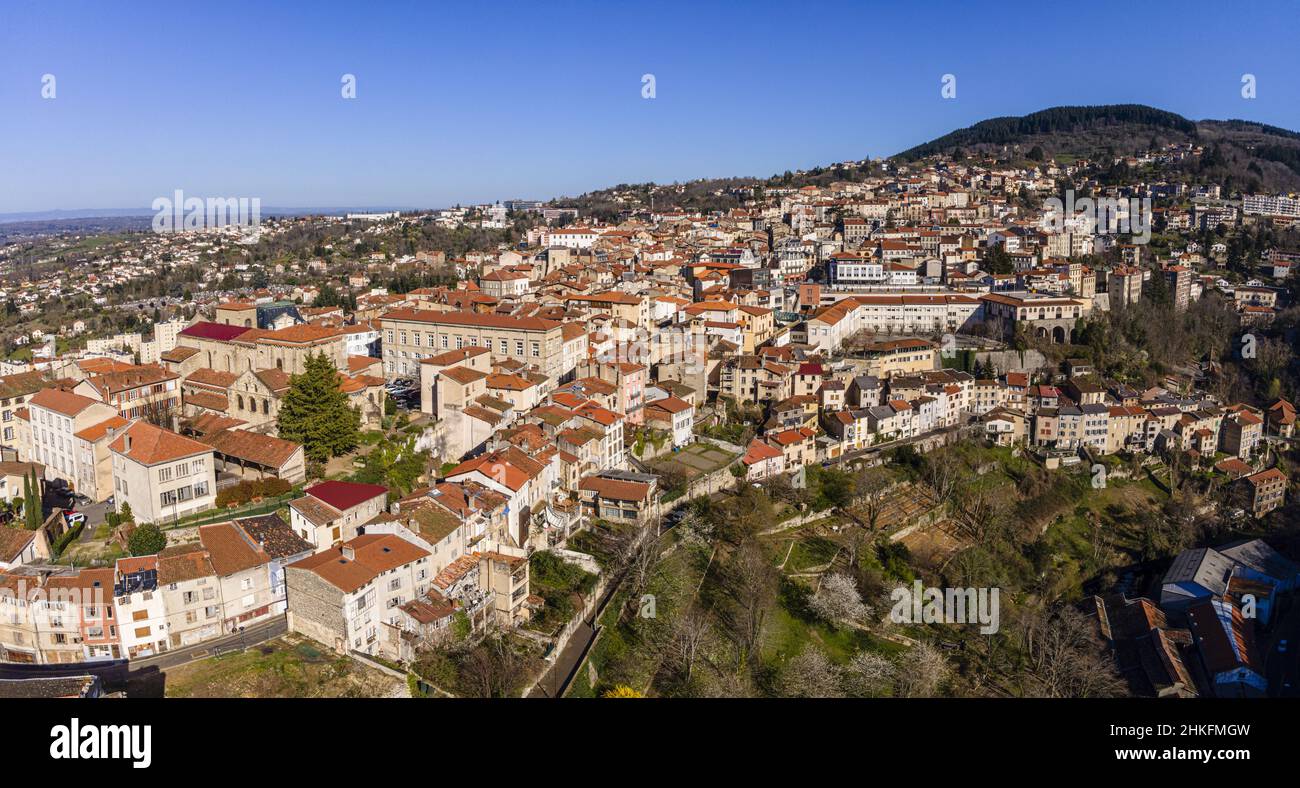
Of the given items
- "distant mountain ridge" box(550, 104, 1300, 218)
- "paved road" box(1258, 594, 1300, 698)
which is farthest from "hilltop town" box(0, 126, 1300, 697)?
"distant mountain ridge" box(550, 104, 1300, 218)

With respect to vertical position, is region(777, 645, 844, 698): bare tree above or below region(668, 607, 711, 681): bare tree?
below

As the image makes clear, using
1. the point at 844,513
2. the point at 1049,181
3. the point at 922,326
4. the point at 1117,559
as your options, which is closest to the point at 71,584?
the point at 844,513

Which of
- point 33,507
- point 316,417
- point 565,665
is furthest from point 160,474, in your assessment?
point 565,665

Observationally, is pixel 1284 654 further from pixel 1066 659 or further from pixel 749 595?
pixel 749 595

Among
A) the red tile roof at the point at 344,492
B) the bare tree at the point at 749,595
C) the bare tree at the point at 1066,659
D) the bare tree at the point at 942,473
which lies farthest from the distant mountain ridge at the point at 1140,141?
the red tile roof at the point at 344,492

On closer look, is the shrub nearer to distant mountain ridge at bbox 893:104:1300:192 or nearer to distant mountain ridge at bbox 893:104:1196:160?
distant mountain ridge at bbox 893:104:1300:192

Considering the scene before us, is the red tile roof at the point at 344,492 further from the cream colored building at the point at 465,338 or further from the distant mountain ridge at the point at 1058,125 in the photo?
the distant mountain ridge at the point at 1058,125
